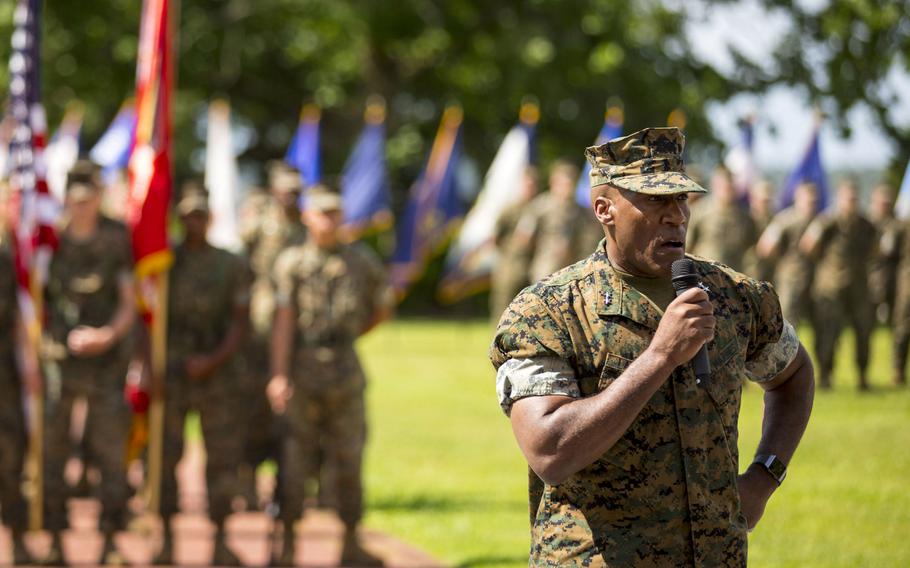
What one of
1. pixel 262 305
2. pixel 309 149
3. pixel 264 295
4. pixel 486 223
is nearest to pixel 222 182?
pixel 309 149

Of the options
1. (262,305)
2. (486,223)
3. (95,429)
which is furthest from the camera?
(486,223)

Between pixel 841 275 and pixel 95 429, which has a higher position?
pixel 95 429

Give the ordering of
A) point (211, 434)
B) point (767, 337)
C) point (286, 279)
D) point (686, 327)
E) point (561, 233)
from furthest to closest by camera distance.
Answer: point (561, 233)
point (211, 434)
point (286, 279)
point (767, 337)
point (686, 327)

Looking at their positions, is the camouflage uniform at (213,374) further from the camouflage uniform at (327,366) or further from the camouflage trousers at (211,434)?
the camouflage uniform at (327,366)

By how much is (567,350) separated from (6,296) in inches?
261

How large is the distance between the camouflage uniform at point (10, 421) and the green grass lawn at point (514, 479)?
2.52 meters

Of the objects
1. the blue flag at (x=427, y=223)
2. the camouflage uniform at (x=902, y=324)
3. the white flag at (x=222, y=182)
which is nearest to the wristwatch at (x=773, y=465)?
the white flag at (x=222, y=182)

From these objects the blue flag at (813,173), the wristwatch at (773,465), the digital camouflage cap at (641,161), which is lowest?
the blue flag at (813,173)

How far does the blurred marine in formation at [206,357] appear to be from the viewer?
973 cm

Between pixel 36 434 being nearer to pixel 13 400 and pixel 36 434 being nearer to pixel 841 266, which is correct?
pixel 13 400

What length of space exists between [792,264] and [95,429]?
1156cm

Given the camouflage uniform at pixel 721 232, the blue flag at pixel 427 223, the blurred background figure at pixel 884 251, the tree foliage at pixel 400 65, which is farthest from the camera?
the tree foliage at pixel 400 65

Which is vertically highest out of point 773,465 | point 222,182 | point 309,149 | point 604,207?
point 604,207

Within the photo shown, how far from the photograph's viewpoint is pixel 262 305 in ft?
40.4
